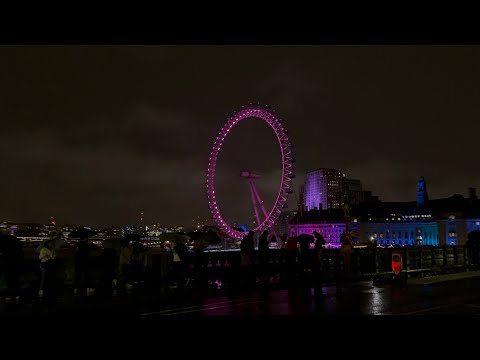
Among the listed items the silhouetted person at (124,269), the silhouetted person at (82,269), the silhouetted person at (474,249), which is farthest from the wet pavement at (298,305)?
the silhouetted person at (474,249)

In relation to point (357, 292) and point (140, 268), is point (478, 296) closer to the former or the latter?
point (357, 292)

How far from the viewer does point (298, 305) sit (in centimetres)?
1576

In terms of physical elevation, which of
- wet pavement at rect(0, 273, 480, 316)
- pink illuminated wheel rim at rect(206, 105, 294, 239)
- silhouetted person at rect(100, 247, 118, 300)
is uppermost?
pink illuminated wheel rim at rect(206, 105, 294, 239)

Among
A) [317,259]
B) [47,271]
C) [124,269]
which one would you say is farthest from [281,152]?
[47,271]

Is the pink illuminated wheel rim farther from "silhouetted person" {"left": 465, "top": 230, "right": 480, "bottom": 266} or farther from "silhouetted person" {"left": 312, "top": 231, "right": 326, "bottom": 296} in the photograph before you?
"silhouetted person" {"left": 312, "top": 231, "right": 326, "bottom": 296}

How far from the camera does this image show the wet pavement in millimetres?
14086

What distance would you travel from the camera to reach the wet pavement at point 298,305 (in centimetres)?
1409

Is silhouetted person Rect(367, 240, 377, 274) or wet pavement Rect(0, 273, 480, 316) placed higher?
silhouetted person Rect(367, 240, 377, 274)

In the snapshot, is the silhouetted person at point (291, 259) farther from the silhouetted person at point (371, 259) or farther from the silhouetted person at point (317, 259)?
the silhouetted person at point (371, 259)

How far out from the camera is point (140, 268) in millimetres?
19344

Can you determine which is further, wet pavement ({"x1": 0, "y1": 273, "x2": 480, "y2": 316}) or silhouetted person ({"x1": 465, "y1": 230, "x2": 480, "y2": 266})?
silhouetted person ({"x1": 465, "y1": 230, "x2": 480, "y2": 266})

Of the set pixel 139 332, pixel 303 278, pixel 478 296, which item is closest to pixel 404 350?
pixel 139 332

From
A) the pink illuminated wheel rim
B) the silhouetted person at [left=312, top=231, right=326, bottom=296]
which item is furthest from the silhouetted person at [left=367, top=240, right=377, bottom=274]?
the pink illuminated wheel rim
